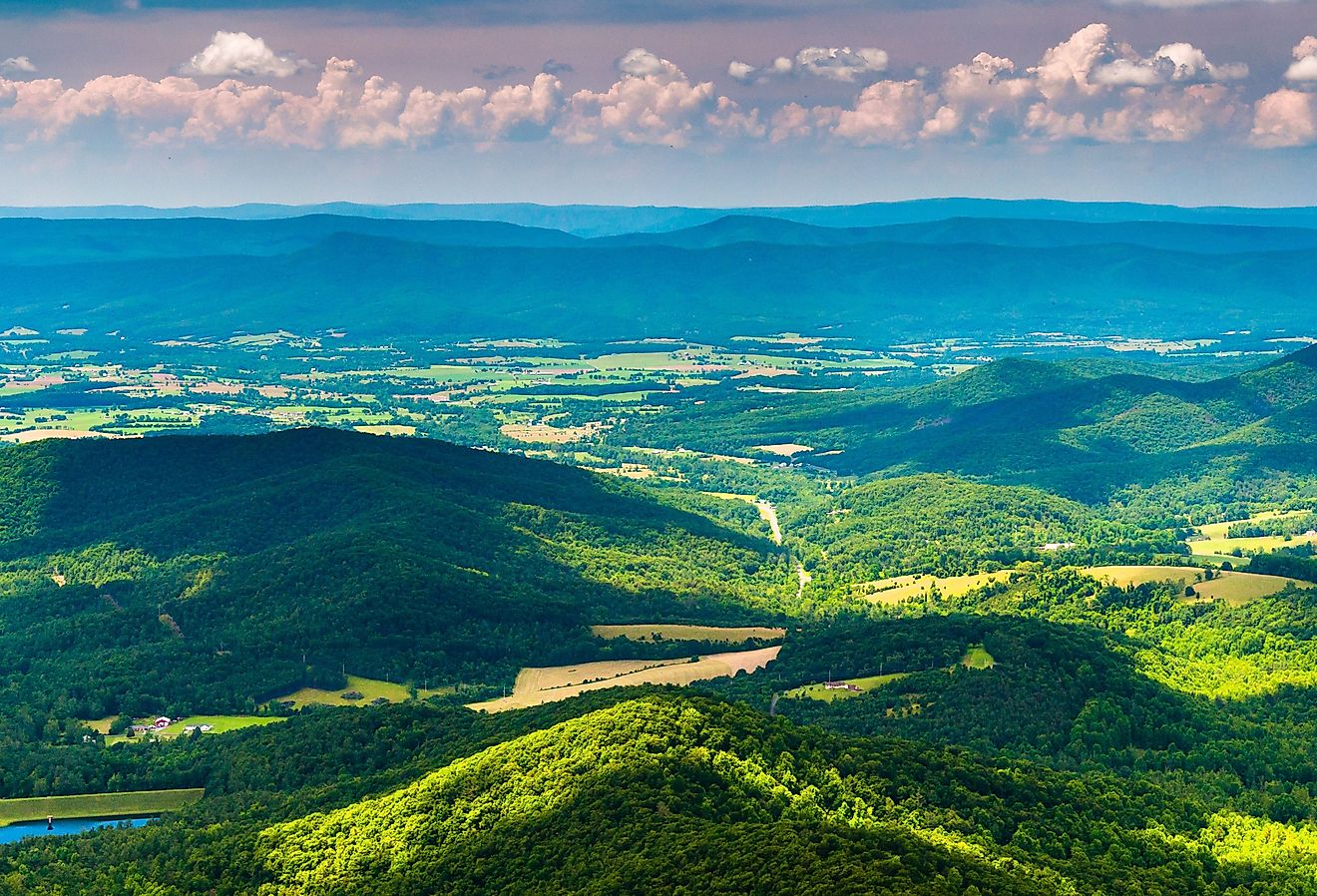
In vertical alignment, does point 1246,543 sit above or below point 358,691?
below

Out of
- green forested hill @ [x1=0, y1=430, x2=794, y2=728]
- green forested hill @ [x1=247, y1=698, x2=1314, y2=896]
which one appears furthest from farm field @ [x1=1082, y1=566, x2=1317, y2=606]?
green forested hill @ [x1=247, y1=698, x2=1314, y2=896]

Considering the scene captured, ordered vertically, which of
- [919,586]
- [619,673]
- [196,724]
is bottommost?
[919,586]

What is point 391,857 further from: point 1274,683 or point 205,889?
point 1274,683

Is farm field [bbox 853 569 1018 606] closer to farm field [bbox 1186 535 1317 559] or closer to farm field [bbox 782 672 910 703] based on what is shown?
farm field [bbox 1186 535 1317 559]

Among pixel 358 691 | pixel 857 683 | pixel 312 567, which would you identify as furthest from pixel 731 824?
pixel 312 567

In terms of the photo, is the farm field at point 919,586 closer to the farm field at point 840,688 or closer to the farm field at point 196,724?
the farm field at point 840,688

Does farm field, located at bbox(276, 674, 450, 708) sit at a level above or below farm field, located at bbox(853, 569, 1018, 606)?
above

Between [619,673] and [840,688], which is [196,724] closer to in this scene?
[619,673]

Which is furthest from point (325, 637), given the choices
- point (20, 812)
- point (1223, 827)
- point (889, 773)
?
point (1223, 827)
